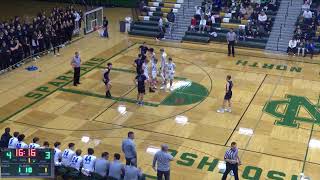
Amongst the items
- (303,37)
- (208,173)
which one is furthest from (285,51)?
(208,173)

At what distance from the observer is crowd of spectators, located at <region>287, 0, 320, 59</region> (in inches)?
1117

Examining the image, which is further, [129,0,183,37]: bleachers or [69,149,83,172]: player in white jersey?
[129,0,183,37]: bleachers

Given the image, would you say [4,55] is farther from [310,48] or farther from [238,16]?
[310,48]

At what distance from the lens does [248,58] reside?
91.1 ft

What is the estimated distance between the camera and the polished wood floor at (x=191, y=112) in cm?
1628

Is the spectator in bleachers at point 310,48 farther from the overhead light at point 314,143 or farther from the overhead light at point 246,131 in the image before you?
the overhead light at point 246,131

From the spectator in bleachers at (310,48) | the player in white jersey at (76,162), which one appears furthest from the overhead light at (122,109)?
the spectator in bleachers at (310,48)

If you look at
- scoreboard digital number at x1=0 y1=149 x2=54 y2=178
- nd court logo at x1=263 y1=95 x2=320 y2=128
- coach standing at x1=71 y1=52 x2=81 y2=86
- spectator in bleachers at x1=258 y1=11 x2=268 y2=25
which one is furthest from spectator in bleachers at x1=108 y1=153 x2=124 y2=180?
spectator in bleachers at x1=258 y1=11 x2=268 y2=25

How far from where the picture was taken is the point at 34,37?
26.0 meters

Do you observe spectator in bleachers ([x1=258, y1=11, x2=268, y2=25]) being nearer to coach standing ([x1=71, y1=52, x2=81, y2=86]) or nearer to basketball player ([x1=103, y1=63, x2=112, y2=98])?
basketball player ([x1=103, y1=63, x2=112, y2=98])

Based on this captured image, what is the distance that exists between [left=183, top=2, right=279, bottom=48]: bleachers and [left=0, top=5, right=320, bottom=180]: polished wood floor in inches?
97.9

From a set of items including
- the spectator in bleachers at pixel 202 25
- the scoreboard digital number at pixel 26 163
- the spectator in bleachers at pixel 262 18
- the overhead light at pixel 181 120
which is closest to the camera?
the scoreboard digital number at pixel 26 163

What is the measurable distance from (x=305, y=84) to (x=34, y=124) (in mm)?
13141

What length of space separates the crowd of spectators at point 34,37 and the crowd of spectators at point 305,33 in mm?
13644
